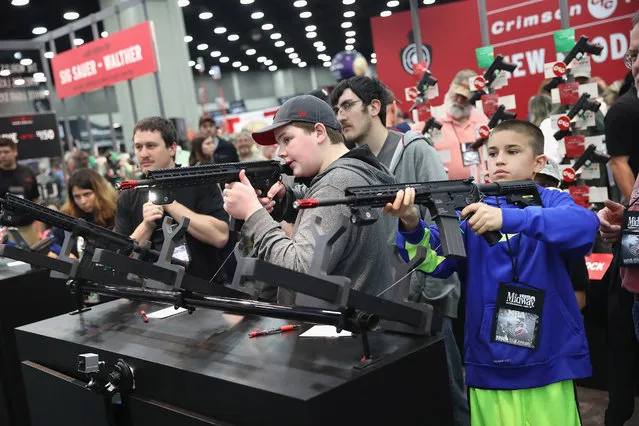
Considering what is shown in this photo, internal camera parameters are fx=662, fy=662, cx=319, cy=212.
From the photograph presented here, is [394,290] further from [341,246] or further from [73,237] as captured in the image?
[73,237]

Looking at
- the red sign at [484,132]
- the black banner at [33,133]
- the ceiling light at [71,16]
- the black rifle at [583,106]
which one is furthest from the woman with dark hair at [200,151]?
the ceiling light at [71,16]

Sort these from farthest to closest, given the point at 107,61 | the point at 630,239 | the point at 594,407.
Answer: the point at 107,61, the point at 594,407, the point at 630,239

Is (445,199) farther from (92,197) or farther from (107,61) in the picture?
(107,61)

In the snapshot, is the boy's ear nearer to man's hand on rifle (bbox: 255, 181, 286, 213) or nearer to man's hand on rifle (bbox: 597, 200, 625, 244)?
man's hand on rifle (bbox: 597, 200, 625, 244)

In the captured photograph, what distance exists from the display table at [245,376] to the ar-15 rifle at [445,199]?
1.10 feet

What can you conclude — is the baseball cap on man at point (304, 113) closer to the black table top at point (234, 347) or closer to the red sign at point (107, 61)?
the black table top at point (234, 347)

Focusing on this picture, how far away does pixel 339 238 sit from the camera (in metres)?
1.88

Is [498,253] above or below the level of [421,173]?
below

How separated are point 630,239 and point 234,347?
1252 mm

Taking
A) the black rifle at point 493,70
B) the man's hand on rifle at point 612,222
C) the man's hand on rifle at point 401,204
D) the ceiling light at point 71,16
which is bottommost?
the man's hand on rifle at point 612,222

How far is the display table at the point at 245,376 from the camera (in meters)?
1.42

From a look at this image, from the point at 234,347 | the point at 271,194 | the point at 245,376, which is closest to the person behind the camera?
the point at 245,376

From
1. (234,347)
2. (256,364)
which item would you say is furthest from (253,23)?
(256,364)

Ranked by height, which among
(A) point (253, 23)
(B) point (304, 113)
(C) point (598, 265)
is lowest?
(C) point (598, 265)
